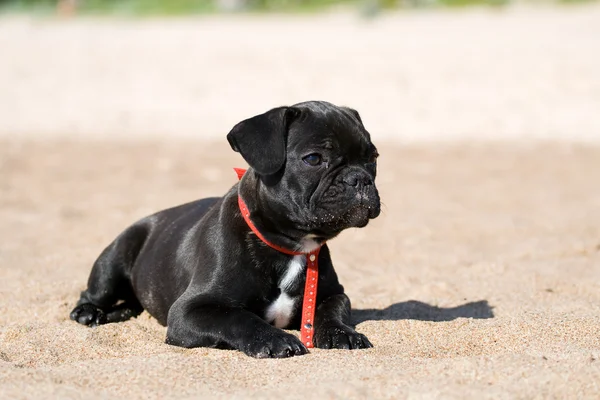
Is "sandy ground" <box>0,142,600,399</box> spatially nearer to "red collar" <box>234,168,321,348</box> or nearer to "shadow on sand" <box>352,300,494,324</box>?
"shadow on sand" <box>352,300,494,324</box>

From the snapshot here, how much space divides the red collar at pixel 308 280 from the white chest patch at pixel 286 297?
46 millimetres

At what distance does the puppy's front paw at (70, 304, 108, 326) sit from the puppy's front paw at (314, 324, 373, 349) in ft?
5.44

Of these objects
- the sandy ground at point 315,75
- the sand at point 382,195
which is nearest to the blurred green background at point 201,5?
the sand at point 382,195

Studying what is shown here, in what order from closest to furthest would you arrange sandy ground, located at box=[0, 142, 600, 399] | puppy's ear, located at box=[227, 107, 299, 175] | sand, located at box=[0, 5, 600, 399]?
sandy ground, located at box=[0, 142, 600, 399] < sand, located at box=[0, 5, 600, 399] < puppy's ear, located at box=[227, 107, 299, 175]

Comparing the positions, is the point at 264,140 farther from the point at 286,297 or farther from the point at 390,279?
the point at 390,279

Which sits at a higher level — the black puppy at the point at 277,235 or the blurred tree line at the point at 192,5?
the black puppy at the point at 277,235

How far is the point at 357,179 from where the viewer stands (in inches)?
198

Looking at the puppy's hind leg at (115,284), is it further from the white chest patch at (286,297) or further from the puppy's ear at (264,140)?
the puppy's ear at (264,140)

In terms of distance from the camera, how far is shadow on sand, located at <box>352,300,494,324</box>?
20.0ft

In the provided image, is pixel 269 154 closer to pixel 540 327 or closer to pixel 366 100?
pixel 540 327

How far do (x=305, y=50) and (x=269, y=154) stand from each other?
16251mm

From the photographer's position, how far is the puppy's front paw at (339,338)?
5054 mm

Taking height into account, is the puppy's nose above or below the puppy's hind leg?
above

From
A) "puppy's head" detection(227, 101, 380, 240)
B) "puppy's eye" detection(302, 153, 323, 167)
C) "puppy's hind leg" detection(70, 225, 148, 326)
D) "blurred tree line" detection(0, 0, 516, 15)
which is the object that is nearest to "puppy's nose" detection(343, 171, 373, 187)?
"puppy's head" detection(227, 101, 380, 240)
